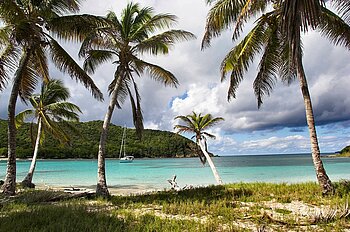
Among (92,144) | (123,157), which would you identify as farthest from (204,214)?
(123,157)

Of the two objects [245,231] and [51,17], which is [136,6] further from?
[245,231]

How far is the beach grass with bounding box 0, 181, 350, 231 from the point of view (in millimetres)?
6305

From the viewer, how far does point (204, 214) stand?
7980mm

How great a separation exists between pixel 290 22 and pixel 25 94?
1191 cm

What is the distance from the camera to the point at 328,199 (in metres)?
9.46

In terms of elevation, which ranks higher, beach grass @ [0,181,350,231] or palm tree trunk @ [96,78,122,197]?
palm tree trunk @ [96,78,122,197]

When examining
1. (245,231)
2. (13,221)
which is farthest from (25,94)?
(245,231)

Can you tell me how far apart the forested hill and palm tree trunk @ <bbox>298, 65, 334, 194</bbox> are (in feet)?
177

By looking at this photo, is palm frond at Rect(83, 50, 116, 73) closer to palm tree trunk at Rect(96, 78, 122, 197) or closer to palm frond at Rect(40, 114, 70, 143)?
palm tree trunk at Rect(96, 78, 122, 197)

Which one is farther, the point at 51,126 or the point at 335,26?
the point at 51,126

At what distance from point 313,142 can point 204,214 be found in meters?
4.75

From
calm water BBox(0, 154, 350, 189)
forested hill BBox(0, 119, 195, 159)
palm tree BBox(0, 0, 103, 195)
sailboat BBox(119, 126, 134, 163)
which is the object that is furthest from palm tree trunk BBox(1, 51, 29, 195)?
sailboat BBox(119, 126, 134, 163)

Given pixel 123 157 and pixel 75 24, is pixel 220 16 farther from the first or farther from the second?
pixel 123 157

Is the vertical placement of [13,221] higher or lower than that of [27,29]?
lower
